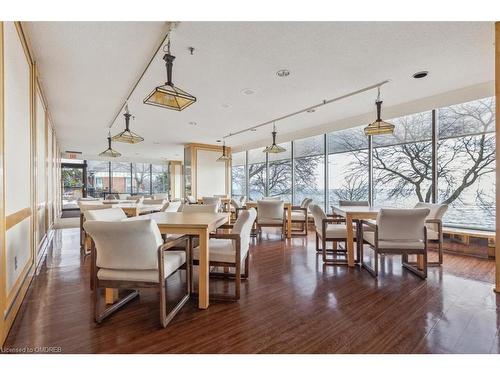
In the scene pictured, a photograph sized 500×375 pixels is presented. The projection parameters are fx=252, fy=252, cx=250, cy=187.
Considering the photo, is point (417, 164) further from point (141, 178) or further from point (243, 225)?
point (141, 178)

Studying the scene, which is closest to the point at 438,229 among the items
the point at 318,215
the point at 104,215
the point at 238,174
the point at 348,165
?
the point at 318,215

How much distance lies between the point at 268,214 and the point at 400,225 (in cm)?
264

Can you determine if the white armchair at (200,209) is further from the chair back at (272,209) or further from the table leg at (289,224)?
the table leg at (289,224)

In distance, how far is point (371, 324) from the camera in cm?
194

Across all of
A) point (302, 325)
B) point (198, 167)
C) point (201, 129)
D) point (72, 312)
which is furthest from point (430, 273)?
point (198, 167)

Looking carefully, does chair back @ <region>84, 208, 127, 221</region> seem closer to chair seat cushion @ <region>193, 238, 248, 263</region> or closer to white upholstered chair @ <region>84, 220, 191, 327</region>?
white upholstered chair @ <region>84, 220, 191, 327</region>

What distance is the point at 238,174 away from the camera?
10281 millimetres

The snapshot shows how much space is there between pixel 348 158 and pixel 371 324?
5067 millimetres

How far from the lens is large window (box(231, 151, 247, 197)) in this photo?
10.0 meters

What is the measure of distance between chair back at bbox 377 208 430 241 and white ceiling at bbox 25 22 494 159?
74.6 inches

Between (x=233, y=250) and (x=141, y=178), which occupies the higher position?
(x=141, y=178)

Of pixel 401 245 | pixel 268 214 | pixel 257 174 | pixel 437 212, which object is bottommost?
pixel 401 245

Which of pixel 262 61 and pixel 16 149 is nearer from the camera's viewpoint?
pixel 16 149

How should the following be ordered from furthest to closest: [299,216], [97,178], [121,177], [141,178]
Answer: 1. [141,178]
2. [121,177]
3. [97,178]
4. [299,216]
